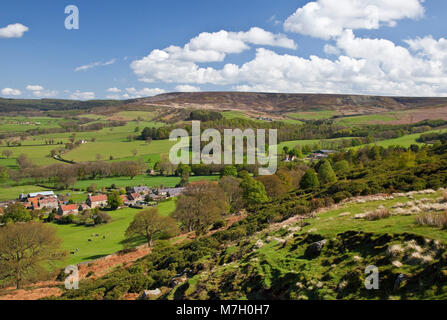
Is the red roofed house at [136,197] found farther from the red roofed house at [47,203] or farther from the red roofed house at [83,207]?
the red roofed house at [47,203]

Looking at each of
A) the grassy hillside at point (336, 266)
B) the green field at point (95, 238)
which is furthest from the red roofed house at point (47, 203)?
the grassy hillside at point (336, 266)

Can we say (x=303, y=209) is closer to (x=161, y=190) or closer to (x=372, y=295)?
(x=372, y=295)

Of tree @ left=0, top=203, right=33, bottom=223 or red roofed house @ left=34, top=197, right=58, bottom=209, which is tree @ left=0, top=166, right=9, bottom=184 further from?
tree @ left=0, top=203, right=33, bottom=223

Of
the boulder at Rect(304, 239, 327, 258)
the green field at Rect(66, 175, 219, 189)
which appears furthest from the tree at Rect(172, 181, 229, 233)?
the green field at Rect(66, 175, 219, 189)

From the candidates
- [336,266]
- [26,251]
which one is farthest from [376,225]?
[26,251]

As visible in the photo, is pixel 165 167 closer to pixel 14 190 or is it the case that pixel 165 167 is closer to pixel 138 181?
pixel 138 181

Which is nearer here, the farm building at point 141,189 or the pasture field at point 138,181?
the farm building at point 141,189
